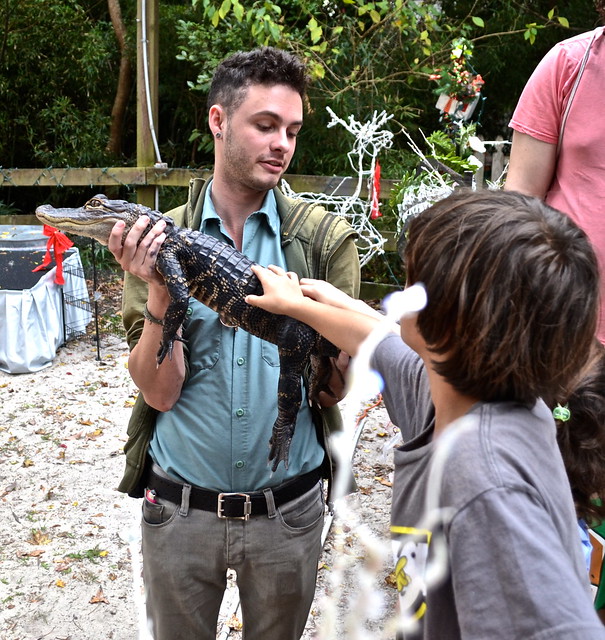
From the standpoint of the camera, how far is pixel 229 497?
5.27 feet

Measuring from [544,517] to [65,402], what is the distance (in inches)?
197

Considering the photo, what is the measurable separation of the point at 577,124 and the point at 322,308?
34.4 inches

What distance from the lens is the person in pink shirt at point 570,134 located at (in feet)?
5.47

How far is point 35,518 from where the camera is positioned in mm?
3764

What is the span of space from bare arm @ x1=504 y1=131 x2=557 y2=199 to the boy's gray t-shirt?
100 cm

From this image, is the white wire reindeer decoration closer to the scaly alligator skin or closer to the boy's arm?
the scaly alligator skin

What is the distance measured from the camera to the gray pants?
1.62 meters

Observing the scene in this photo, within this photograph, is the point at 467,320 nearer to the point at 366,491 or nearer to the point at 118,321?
the point at 366,491

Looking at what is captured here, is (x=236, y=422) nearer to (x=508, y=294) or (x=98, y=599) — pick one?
(x=508, y=294)

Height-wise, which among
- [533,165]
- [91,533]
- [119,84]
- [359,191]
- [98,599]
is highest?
[533,165]

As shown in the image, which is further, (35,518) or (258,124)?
(35,518)

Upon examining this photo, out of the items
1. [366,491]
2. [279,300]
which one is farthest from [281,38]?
[279,300]

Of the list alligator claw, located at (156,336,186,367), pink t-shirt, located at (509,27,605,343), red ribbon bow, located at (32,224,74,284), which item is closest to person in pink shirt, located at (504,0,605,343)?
pink t-shirt, located at (509,27,605,343)

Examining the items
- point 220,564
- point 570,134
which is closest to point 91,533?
point 220,564
